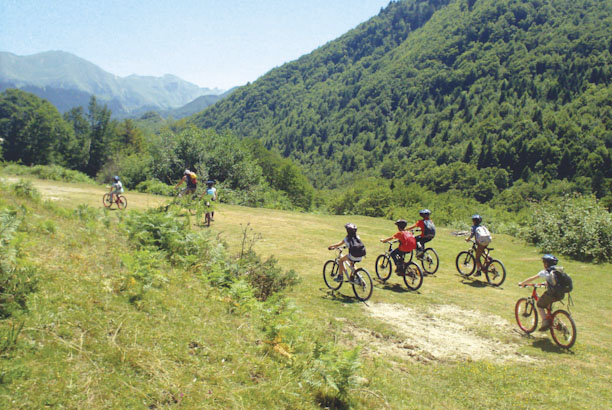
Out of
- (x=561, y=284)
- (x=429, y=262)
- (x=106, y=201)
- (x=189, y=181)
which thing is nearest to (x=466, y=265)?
(x=429, y=262)

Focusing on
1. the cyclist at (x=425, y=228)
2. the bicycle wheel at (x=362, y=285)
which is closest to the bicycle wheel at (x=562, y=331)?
the bicycle wheel at (x=362, y=285)

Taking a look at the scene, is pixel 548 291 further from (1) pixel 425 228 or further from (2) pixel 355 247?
(1) pixel 425 228

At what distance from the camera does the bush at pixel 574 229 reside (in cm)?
1634

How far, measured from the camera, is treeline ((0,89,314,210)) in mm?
39562

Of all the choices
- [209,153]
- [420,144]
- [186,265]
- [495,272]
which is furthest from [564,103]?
[186,265]

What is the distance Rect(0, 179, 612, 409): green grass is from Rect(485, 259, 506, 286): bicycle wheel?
6.53 ft

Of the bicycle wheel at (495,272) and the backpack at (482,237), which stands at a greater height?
the backpack at (482,237)

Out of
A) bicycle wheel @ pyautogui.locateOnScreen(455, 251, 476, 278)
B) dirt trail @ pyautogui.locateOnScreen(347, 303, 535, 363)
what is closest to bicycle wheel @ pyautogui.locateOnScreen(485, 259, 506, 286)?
bicycle wheel @ pyautogui.locateOnScreen(455, 251, 476, 278)

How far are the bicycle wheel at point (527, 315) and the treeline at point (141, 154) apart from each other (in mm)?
26381

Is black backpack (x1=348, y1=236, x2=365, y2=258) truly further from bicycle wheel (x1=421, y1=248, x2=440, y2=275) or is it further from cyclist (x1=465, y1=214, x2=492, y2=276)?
cyclist (x1=465, y1=214, x2=492, y2=276)

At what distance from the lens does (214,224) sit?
17094 mm

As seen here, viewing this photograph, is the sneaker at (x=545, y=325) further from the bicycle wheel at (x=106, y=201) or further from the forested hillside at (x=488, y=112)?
the forested hillside at (x=488, y=112)

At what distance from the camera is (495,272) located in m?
Answer: 11.7

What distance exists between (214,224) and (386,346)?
38.5ft
